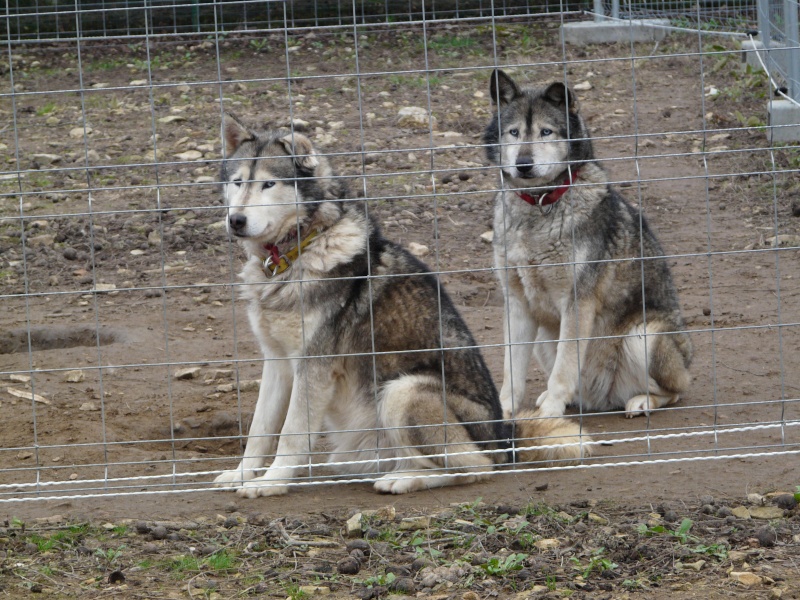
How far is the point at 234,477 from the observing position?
4.68 meters

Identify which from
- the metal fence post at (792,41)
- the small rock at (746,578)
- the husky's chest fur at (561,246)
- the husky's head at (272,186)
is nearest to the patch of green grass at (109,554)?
the husky's head at (272,186)

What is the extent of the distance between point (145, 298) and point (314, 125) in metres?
3.31

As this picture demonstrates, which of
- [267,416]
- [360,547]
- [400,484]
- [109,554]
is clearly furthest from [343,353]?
[109,554]

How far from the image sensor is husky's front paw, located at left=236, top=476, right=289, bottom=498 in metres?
4.47

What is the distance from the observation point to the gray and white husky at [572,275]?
18.3ft

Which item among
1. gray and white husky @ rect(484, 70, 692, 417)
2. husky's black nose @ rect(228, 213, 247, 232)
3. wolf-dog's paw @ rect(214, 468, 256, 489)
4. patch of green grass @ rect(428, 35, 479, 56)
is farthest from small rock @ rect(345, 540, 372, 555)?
patch of green grass @ rect(428, 35, 479, 56)

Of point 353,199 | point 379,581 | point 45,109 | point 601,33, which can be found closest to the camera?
point 379,581

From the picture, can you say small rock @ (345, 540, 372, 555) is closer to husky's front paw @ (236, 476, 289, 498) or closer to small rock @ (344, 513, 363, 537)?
small rock @ (344, 513, 363, 537)

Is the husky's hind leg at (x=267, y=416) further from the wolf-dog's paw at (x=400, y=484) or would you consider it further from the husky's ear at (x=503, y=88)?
the husky's ear at (x=503, y=88)

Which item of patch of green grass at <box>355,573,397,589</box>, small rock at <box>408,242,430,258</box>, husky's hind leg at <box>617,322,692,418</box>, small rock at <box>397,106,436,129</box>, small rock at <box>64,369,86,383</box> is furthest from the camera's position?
small rock at <box>397,106,436,129</box>

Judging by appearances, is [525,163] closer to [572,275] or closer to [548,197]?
[548,197]

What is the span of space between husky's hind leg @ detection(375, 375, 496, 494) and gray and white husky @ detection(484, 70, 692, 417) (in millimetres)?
1039

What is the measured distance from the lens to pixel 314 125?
10.2 m

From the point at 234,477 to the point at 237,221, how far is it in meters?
1.18
